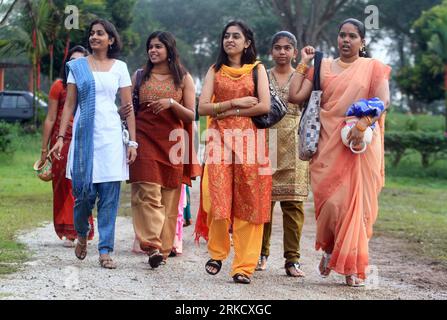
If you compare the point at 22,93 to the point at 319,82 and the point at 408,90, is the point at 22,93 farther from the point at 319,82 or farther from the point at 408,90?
the point at 319,82

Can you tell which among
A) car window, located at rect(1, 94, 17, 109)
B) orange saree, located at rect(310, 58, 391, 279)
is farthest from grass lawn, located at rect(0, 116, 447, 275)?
car window, located at rect(1, 94, 17, 109)

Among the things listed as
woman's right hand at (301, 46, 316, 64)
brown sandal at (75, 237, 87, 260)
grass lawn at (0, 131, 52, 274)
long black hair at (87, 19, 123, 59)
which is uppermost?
long black hair at (87, 19, 123, 59)

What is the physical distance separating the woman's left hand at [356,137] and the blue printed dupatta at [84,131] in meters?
2.02

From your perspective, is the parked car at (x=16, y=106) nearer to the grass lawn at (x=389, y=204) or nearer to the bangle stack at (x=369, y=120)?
the grass lawn at (x=389, y=204)

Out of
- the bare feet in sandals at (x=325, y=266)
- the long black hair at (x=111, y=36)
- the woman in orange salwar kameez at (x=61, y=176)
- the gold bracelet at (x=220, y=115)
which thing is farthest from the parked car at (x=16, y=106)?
the bare feet in sandals at (x=325, y=266)

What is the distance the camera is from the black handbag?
7.01 meters

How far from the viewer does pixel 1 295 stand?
A: 574cm

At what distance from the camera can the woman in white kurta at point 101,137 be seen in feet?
23.8

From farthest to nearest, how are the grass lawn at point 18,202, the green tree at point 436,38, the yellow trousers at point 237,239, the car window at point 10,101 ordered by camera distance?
the car window at point 10,101, the green tree at point 436,38, the grass lawn at point 18,202, the yellow trousers at point 237,239

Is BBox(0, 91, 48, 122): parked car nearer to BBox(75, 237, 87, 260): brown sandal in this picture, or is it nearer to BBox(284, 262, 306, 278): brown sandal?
BBox(75, 237, 87, 260): brown sandal

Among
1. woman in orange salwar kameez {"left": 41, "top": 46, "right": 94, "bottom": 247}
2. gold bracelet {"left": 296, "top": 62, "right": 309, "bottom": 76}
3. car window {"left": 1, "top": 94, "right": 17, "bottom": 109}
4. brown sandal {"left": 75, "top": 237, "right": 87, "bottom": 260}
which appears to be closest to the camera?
gold bracelet {"left": 296, "top": 62, "right": 309, "bottom": 76}

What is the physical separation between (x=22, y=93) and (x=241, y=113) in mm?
25372

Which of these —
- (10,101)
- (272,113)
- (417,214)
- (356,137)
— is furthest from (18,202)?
(10,101)

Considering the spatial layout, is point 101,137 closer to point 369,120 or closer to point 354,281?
point 369,120
